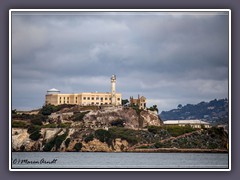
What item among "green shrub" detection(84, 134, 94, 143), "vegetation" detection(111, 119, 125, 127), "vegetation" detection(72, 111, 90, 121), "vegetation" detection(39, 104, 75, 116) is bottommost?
"green shrub" detection(84, 134, 94, 143)

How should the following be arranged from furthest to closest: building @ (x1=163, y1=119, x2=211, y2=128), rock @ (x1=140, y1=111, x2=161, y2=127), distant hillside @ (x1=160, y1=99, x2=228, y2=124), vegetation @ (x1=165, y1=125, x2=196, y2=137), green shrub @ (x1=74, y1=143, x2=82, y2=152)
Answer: rock @ (x1=140, y1=111, x2=161, y2=127) → vegetation @ (x1=165, y1=125, x2=196, y2=137) → building @ (x1=163, y1=119, x2=211, y2=128) → green shrub @ (x1=74, y1=143, x2=82, y2=152) → distant hillside @ (x1=160, y1=99, x2=228, y2=124)

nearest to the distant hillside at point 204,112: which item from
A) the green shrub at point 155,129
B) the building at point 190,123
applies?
the building at point 190,123

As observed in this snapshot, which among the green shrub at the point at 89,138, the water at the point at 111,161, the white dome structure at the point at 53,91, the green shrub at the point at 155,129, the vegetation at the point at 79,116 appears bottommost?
the water at the point at 111,161

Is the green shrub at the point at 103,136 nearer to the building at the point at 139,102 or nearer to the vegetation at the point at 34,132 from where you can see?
the building at the point at 139,102

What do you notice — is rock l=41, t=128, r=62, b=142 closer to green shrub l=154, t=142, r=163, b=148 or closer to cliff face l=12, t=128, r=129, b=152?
cliff face l=12, t=128, r=129, b=152

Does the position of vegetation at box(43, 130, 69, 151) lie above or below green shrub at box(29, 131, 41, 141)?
below

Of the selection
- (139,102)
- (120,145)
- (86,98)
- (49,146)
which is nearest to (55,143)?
(49,146)

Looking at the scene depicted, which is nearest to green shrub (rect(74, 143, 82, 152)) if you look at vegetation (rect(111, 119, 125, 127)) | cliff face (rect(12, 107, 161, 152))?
cliff face (rect(12, 107, 161, 152))
